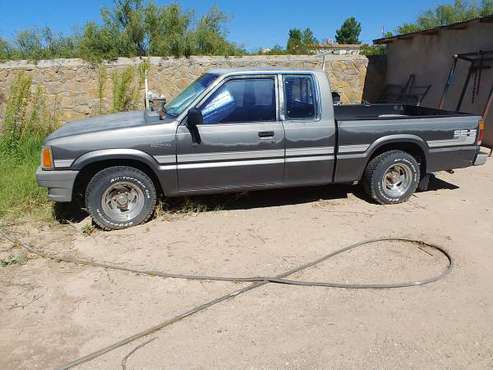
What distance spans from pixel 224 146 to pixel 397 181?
2.64 metres

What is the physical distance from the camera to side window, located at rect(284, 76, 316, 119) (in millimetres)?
Result: 5289

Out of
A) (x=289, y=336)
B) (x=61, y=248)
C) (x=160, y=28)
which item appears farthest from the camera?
(x=160, y=28)

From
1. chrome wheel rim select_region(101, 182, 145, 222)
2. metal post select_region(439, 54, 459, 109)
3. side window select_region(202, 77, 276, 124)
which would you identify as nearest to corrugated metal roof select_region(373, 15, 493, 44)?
metal post select_region(439, 54, 459, 109)

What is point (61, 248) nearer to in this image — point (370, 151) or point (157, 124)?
point (157, 124)

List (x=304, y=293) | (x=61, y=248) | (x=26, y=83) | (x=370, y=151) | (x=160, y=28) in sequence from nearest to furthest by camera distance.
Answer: (x=304, y=293) < (x=61, y=248) < (x=370, y=151) < (x=26, y=83) < (x=160, y=28)

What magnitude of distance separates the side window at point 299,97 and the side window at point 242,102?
0.19 metres

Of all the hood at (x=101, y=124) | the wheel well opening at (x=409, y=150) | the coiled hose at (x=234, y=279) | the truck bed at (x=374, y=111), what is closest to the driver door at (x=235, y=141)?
the hood at (x=101, y=124)

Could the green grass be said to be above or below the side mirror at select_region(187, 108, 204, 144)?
below

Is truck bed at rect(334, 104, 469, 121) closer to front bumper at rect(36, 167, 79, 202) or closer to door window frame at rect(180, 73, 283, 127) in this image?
door window frame at rect(180, 73, 283, 127)

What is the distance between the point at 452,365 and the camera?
9.45ft

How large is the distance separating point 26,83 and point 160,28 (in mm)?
3994

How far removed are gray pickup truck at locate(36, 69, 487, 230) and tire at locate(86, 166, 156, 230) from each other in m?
0.01

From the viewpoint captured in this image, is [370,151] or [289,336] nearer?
[289,336]

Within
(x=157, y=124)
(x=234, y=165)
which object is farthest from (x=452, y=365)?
(x=157, y=124)
